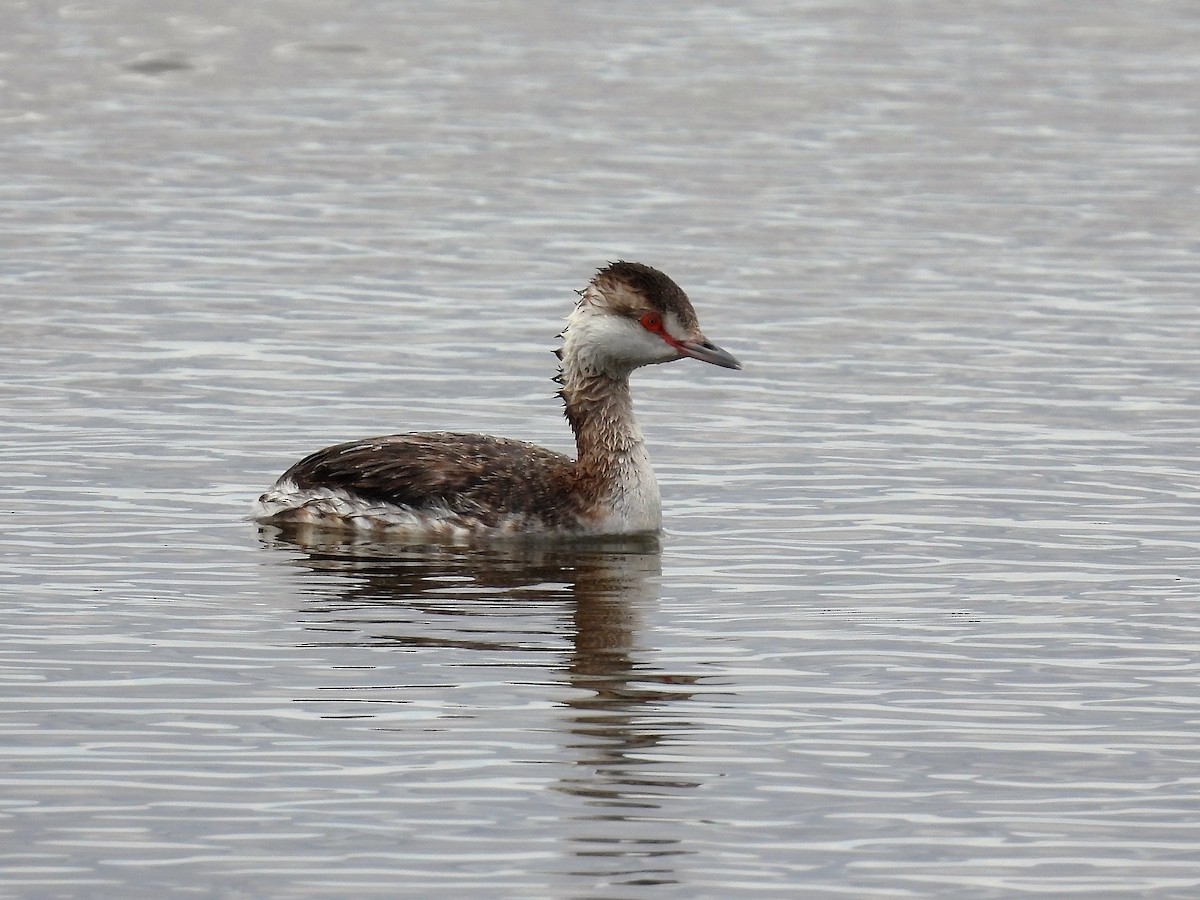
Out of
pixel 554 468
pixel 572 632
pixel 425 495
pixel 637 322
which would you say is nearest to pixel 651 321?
pixel 637 322

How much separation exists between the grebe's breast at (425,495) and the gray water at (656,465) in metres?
0.28

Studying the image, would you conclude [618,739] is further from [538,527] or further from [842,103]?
[842,103]

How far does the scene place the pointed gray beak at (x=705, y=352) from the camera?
47.9 ft

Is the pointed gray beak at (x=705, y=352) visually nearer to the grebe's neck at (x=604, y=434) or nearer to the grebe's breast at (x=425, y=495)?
the grebe's neck at (x=604, y=434)

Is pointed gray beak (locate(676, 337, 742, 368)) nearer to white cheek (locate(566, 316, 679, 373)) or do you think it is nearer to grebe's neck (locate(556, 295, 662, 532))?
white cheek (locate(566, 316, 679, 373))

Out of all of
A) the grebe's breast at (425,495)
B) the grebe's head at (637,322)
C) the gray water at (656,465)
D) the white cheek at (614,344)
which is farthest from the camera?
the white cheek at (614,344)

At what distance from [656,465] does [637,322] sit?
5.45 ft

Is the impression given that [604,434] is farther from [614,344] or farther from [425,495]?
[425,495]

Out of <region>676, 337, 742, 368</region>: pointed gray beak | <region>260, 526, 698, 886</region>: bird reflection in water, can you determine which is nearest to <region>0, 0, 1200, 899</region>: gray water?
<region>260, 526, 698, 886</region>: bird reflection in water

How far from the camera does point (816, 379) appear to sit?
1839cm

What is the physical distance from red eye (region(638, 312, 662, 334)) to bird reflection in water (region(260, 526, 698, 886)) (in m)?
1.20

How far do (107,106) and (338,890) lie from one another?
2330 centimetres

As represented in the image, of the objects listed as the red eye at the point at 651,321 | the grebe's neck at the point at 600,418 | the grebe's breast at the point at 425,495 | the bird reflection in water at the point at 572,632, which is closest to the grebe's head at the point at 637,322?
the red eye at the point at 651,321

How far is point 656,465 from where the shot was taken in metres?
16.1
